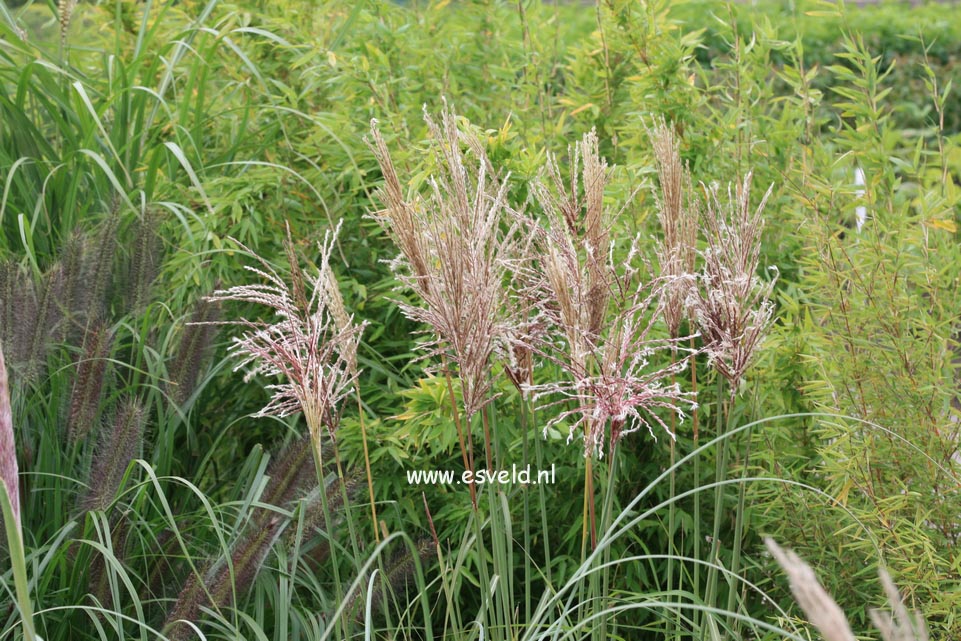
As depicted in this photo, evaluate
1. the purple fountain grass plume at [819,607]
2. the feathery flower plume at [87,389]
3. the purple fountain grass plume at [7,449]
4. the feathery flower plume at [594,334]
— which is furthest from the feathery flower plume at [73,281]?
the purple fountain grass plume at [819,607]

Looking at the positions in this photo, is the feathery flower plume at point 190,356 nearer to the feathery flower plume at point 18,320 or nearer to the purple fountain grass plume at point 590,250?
the feathery flower plume at point 18,320

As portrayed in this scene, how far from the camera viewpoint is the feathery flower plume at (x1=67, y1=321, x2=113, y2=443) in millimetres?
2150

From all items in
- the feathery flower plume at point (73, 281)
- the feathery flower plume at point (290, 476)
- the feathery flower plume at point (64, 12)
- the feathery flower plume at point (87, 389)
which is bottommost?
the feathery flower plume at point (290, 476)

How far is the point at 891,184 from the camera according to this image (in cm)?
236

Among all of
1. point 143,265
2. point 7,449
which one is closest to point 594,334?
point 7,449

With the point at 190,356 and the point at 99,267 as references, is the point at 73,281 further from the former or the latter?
the point at 190,356

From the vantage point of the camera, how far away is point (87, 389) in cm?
215

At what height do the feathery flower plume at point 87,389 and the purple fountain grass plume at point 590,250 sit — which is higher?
the purple fountain grass plume at point 590,250

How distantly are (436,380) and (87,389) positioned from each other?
0.70m

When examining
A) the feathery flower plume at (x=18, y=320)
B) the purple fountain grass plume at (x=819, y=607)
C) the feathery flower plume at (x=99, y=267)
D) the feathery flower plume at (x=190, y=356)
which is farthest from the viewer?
the feathery flower plume at (x=99, y=267)

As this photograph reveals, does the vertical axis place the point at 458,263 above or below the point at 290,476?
above

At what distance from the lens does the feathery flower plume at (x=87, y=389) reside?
84.7 inches

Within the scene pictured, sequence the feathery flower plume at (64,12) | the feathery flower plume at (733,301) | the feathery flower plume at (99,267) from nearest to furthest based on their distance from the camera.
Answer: the feathery flower plume at (733,301) < the feathery flower plume at (99,267) < the feathery flower plume at (64,12)

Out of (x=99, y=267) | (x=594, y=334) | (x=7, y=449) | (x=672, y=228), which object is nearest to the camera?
(x=7, y=449)
